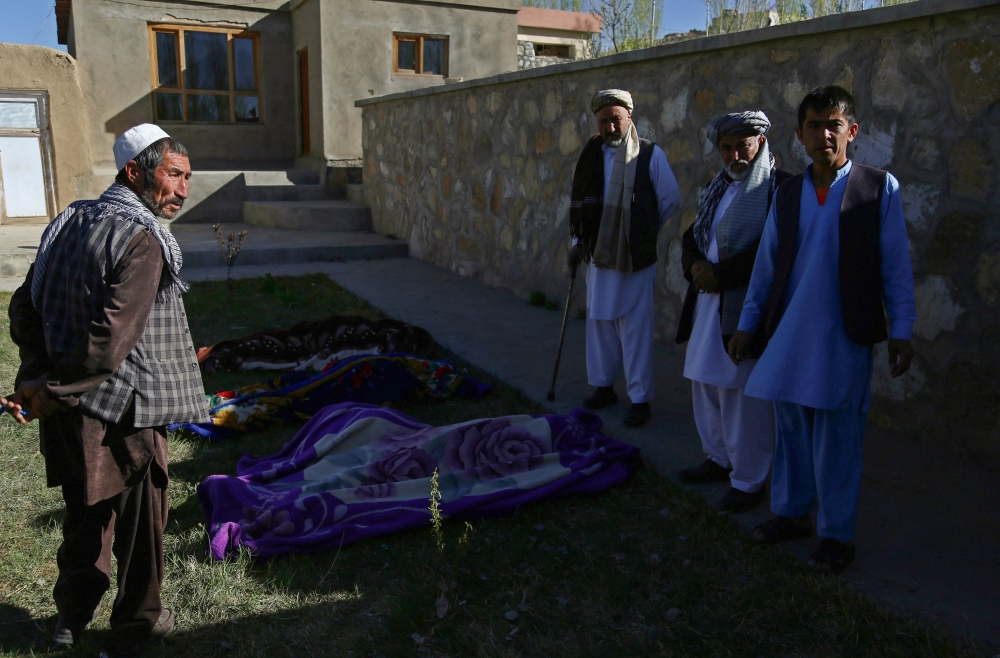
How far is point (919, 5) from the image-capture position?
365 cm

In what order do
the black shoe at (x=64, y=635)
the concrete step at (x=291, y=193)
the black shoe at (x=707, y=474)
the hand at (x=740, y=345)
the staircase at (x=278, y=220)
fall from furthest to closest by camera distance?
the concrete step at (x=291, y=193) → the staircase at (x=278, y=220) → the black shoe at (x=707, y=474) → the hand at (x=740, y=345) → the black shoe at (x=64, y=635)

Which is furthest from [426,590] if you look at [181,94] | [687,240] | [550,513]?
[181,94]

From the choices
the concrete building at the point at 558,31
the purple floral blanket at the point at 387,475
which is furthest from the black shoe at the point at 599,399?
the concrete building at the point at 558,31

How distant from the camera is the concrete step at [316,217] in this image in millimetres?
10945

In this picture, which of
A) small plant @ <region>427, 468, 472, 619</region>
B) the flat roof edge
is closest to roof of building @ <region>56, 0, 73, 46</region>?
the flat roof edge

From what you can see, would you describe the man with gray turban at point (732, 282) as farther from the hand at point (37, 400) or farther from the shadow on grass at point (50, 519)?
the shadow on grass at point (50, 519)

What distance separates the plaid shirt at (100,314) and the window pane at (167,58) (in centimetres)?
1257

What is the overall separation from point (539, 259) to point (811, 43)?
3.16 m

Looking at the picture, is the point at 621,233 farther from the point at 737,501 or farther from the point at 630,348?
the point at 737,501

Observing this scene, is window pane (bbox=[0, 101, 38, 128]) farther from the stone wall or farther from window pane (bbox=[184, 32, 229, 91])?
the stone wall

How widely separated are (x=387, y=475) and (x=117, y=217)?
64.8 inches

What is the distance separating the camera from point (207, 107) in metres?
13.8

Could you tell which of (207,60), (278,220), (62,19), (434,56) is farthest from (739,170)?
(62,19)

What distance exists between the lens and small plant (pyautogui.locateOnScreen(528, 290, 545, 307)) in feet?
22.8
